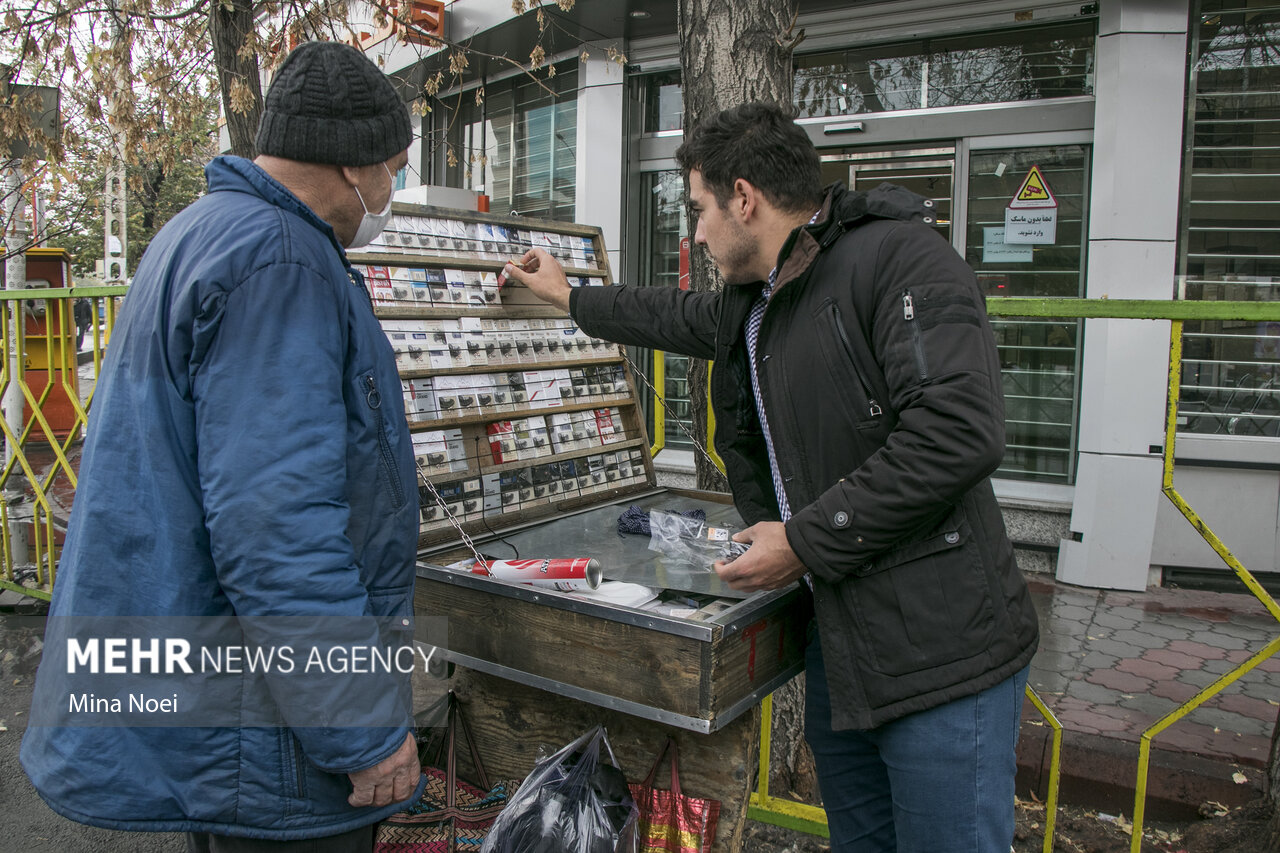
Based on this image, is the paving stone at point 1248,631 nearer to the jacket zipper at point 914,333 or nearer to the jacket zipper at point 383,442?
the jacket zipper at point 914,333

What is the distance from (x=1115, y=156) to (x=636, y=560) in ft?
16.6

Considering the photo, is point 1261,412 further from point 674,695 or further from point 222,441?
point 222,441

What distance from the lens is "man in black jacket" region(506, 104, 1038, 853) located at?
5.58 ft

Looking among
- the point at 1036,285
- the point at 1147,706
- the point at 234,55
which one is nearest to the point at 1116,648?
the point at 1147,706

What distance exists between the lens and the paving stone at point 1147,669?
15.4ft

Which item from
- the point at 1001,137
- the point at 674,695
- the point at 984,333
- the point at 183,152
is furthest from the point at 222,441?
the point at 1001,137

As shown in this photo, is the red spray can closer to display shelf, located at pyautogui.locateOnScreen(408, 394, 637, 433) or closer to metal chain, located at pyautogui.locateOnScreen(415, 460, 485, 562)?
metal chain, located at pyautogui.locateOnScreen(415, 460, 485, 562)

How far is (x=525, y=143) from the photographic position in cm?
948

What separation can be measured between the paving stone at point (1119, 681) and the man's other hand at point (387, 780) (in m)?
4.06

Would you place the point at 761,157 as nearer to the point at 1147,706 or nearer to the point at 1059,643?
the point at 1147,706

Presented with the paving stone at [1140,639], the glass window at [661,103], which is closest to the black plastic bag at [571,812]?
the paving stone at [1140,639]

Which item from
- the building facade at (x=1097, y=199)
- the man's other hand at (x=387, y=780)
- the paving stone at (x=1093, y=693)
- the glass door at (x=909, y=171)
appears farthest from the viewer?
the glass door at (x=909, y=171)

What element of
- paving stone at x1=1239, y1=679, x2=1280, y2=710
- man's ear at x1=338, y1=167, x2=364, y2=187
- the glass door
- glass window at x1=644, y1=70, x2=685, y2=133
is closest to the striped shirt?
man's ear at x1=338, y1=167, x2=364, y2=187

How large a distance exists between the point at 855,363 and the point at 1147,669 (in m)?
3.97
